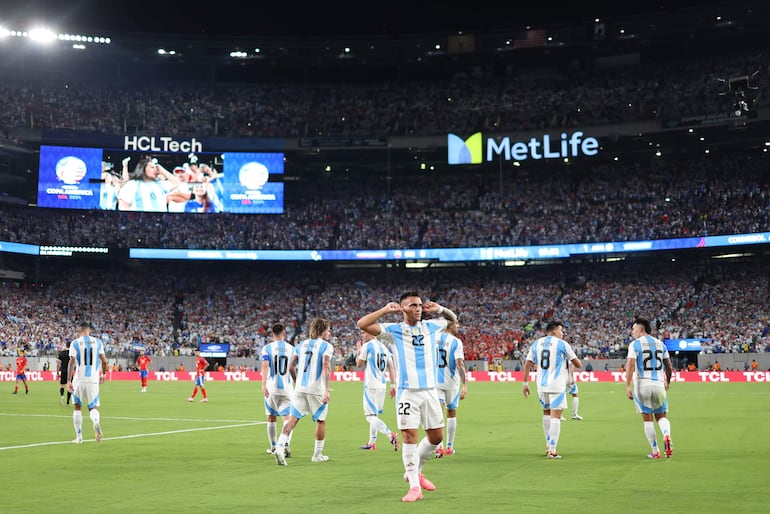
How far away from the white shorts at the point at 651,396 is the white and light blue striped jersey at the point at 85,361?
11436 millimetres

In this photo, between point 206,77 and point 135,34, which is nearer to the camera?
point 135,34

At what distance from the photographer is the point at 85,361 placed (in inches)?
734

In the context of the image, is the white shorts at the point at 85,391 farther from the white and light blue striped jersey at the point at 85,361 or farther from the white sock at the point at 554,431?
the white sock at the point at 554,431

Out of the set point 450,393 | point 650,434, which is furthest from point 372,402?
point 650,434

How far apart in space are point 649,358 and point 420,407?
256 inches

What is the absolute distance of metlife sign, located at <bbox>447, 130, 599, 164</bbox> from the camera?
221ft

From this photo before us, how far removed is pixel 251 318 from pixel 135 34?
2671cm

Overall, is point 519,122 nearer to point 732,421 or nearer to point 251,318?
point 251,318

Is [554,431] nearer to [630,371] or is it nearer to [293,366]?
[630,371]

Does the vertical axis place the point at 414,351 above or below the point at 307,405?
above

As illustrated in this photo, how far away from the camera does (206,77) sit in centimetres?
8119

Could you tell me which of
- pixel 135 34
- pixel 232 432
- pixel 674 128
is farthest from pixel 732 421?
pixel 135 34

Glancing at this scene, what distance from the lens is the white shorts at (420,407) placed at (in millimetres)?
10812

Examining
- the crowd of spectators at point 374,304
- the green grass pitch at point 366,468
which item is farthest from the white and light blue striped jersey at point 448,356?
the crowd of spectators at point 374,304
